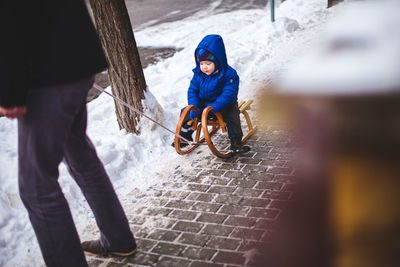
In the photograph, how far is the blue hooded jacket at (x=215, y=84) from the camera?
13.8 feet

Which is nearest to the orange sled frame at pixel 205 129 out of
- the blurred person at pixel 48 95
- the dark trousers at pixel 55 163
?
the dark trousers at pixel 55 163

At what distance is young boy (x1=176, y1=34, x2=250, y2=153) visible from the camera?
4.20m

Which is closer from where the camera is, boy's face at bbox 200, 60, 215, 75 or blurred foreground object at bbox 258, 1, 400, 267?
blurred foreground object at bbox 258, 1, 400, 267

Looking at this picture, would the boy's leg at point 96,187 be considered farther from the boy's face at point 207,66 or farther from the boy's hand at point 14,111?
the boy's face at point 207,66

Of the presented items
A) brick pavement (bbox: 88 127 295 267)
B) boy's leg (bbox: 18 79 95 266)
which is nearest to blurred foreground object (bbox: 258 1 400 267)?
brick pavement (bbox: 88 127 295 267)

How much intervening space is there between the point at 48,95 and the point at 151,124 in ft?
8.75

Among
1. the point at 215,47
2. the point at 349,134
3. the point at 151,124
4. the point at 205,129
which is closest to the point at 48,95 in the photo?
the point at 349,134

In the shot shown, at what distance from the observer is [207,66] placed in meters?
4.26

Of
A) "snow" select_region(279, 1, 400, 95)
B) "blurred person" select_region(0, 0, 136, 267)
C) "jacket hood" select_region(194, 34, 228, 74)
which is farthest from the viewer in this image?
"jacket hood" select_region(194, 34, 228, 74)

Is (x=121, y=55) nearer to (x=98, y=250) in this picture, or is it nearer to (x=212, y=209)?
(x=212, y=209)

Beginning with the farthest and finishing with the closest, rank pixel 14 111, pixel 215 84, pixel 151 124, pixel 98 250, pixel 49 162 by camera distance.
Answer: pixel 151 124, pixel 215 84, pixel 98 250, pixel 49 162, pixel 14 111

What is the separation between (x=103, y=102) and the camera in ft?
20.2

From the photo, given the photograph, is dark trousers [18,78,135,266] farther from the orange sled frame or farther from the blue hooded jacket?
the blue hooded jacket

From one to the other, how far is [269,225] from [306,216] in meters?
1.71
